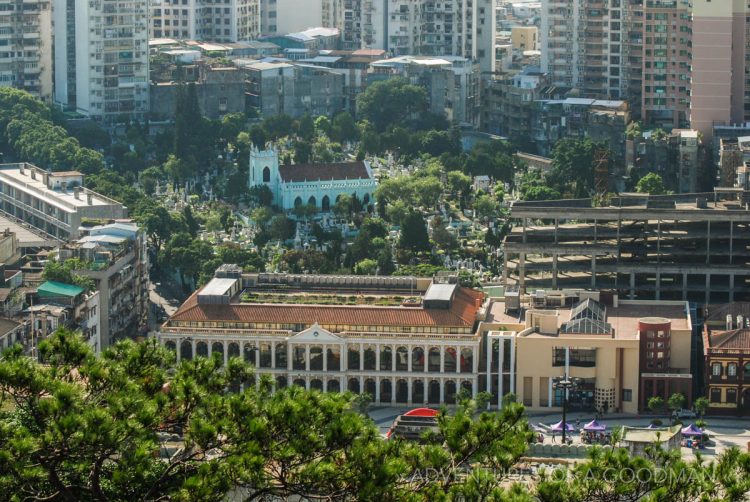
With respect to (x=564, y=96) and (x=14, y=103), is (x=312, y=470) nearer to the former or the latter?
(x=14, y=103)

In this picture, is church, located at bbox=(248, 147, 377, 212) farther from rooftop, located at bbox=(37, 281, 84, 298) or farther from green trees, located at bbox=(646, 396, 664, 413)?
green trees, located at bbox=(646, 396, 664, 413)

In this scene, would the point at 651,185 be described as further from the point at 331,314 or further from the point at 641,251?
the point at 331,314

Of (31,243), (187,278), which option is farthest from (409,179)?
(31,243)

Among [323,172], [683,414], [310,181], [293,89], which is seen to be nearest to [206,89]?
[293,89]

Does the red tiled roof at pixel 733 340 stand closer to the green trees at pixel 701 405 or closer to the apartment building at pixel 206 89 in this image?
the green trees at pixel 701 405

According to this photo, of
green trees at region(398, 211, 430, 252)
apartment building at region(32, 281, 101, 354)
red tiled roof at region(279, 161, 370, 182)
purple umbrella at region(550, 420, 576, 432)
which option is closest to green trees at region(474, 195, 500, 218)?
red tiled roof at region(279, 161, 370, 182)
